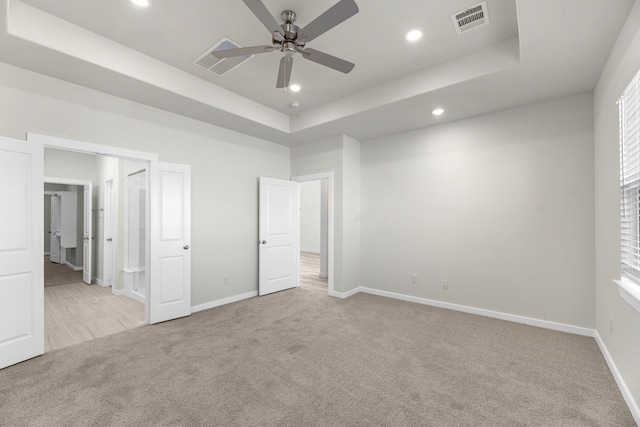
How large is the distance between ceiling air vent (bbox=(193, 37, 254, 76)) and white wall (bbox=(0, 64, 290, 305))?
1.04 m

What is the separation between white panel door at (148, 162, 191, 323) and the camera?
12.0ft

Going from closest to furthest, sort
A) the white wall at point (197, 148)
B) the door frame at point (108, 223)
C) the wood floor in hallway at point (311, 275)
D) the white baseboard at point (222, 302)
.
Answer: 1. the white wall at point (197, 148)
2. the white baseboard at point (222, 302)
3. the door frame at point (108, 223)
4. the wood floor in hallway at point (311, 275)

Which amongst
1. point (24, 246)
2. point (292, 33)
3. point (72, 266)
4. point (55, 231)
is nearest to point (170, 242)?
point (24, 246)

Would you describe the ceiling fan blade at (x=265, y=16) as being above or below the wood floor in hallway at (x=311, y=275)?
above

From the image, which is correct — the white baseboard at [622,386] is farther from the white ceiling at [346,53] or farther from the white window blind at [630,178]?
the white ceiling at [346,53]

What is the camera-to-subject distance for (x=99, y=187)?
5879 millimetres

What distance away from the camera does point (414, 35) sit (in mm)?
2639

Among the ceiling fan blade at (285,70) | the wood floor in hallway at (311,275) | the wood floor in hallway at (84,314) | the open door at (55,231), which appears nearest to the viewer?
the ceiling fan blade at (285,70)

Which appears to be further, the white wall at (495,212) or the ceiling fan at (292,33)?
the white wall at (495,212)

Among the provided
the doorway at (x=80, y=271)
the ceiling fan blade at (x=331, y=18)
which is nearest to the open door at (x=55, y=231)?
the doorway at (x=80, y=271)

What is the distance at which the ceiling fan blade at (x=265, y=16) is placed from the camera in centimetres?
187

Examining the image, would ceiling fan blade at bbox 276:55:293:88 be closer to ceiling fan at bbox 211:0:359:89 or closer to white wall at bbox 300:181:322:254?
ceiling fan at bbox 211:0:359:89

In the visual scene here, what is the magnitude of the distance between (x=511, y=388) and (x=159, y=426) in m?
2.53

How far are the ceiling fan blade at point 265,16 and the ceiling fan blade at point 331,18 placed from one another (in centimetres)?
17
